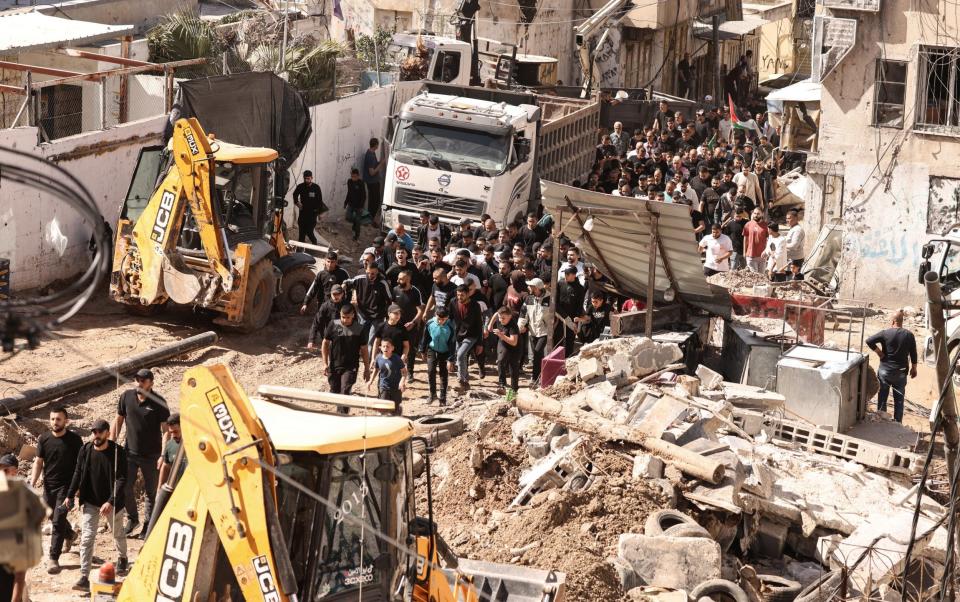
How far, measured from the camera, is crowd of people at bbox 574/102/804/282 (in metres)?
22.6

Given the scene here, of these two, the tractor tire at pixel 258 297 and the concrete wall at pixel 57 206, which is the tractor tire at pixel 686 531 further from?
the concrete wall at pixel 57 206

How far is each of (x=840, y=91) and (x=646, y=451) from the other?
439 inches

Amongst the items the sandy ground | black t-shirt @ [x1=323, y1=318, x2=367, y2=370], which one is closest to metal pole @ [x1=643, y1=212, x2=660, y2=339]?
the sandy ground

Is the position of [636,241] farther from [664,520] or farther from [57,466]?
[57,466]

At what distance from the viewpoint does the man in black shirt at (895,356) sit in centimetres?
1689

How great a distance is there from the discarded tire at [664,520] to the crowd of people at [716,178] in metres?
7.67

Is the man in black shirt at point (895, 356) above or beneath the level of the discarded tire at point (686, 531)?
above

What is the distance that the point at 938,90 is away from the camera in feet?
72.9

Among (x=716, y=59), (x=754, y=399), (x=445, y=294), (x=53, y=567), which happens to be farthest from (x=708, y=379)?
(x=716, y=59)

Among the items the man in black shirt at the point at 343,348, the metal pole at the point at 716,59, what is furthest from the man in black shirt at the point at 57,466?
the metal pole at the point at 716,59

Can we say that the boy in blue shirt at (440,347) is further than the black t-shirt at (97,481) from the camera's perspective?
Yes

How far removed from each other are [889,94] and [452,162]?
22.9 ft

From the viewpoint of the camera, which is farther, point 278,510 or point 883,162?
point 883,162

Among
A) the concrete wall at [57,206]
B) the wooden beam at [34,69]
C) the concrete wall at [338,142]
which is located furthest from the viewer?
the concrete wall at [338,142]
